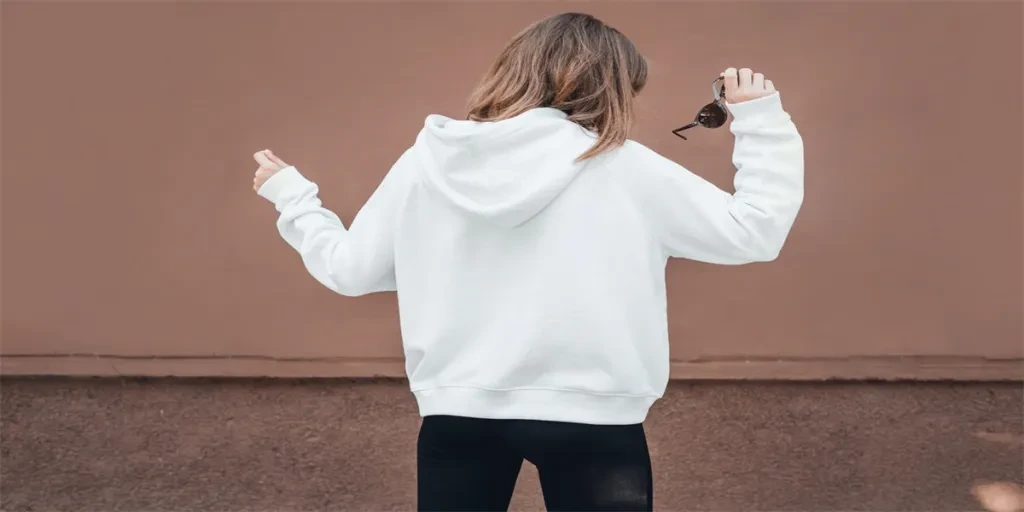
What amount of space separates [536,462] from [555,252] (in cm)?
31

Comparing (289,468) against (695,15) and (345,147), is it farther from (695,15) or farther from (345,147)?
(695,15)

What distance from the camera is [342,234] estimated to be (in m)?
1.73

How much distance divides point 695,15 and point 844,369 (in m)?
1.53

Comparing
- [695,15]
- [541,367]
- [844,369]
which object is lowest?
[844,369]

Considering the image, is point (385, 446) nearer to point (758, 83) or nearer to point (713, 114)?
point (713, 114)

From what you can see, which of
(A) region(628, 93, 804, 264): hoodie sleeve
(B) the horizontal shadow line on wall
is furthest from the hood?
(B) the horizontal shadow line on wall

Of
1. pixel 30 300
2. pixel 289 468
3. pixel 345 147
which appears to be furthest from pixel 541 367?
pixel 30 300

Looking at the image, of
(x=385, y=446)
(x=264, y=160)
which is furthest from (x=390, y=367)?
(x=264, y=160)

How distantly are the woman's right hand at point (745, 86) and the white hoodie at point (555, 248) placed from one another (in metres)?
0.02

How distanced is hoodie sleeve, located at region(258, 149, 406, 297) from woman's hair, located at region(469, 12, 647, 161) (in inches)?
7.5

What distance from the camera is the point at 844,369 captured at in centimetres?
425

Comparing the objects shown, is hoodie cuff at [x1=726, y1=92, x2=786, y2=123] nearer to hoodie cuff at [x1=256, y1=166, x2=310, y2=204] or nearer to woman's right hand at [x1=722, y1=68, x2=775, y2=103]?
woman's right hand at [x1=722, y1=68, x2=775, y2=103]

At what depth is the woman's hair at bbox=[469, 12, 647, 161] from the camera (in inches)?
60.7

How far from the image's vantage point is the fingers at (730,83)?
1.63 m
